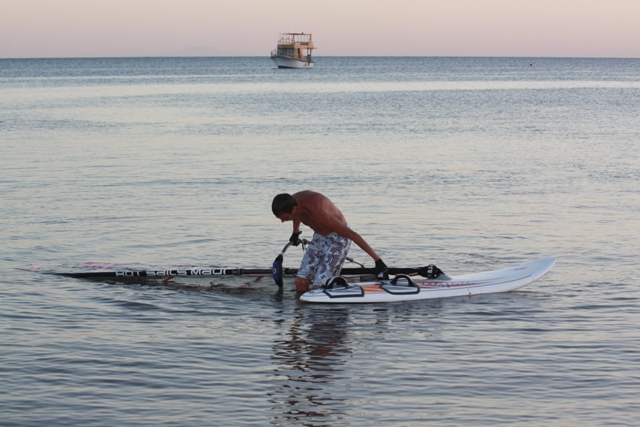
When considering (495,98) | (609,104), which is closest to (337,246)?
(609,104)

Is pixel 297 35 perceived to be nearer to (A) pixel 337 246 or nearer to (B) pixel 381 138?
(B) pixel 381 138

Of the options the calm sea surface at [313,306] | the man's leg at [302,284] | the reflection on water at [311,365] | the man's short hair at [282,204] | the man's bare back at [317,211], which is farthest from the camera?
the man's leg at [302,284]

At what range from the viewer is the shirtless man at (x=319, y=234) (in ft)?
36.7

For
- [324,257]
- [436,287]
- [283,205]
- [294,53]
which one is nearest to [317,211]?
[283,205]

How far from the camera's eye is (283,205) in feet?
36.1

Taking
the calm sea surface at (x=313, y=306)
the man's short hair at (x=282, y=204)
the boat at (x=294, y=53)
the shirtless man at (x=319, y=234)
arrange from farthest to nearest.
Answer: the boat at (x=294, y=53) < the shirtless man at (x=319, y=234) < the man's short hair at (x=282, y=204) < the calm sea surface at (x=313, y=306)

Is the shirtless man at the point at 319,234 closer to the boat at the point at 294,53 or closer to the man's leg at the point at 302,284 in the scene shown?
the man's leg at the point at 302,284

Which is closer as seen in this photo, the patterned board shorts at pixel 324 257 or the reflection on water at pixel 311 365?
the reflection on water at pixel 311 365

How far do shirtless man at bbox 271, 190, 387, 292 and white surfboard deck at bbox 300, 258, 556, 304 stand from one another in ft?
1.12

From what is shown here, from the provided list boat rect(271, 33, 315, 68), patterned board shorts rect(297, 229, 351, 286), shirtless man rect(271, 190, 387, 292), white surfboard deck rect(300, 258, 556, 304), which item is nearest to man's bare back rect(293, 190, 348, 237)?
shirtless man rect(271, 190, 387, 292)

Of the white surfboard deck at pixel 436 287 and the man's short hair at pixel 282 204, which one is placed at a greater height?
the man's short hair at pixel 282 204

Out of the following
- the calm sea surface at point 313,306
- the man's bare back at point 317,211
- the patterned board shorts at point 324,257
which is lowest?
the calm sea surface at point 313,306

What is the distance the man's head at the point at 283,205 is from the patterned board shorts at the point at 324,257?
1.03 m

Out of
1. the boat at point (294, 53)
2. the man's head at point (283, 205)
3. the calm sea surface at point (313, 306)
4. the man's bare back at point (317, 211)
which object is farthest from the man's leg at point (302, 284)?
the boat at point (294, 53)
